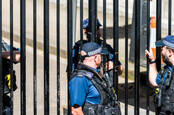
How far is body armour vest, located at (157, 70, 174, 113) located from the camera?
14.2 feet

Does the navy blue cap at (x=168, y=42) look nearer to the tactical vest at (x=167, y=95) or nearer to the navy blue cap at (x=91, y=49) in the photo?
the tactical vest at (x=167, y=95)

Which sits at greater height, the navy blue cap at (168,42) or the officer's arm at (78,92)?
the navy blue cap at (168,42)

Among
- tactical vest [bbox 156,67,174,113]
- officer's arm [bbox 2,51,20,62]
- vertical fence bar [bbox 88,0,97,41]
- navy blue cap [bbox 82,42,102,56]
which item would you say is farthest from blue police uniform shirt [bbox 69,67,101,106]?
officer's arm [bbox 2,51,20,62]

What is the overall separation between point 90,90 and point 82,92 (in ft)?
0.32

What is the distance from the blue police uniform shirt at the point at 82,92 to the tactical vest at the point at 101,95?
0.10ft

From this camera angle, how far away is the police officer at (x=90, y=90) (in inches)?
162

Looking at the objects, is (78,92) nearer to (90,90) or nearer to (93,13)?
(90,90)

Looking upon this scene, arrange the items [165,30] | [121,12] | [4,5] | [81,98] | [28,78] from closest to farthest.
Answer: [81,98]
[28,78]
[165,30]
[121,12]
[4,5]

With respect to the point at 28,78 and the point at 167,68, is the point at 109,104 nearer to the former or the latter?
the point at 167,68

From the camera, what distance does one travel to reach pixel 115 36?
446cm

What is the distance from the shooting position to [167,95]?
14.3ft

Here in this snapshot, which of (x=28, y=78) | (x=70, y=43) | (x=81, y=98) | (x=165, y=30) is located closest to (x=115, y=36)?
(x=70, y=43)

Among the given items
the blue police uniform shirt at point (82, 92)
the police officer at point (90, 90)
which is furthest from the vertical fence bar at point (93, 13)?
the blue police uniform shirt at point (82, 92)

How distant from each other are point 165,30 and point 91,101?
6.87m
